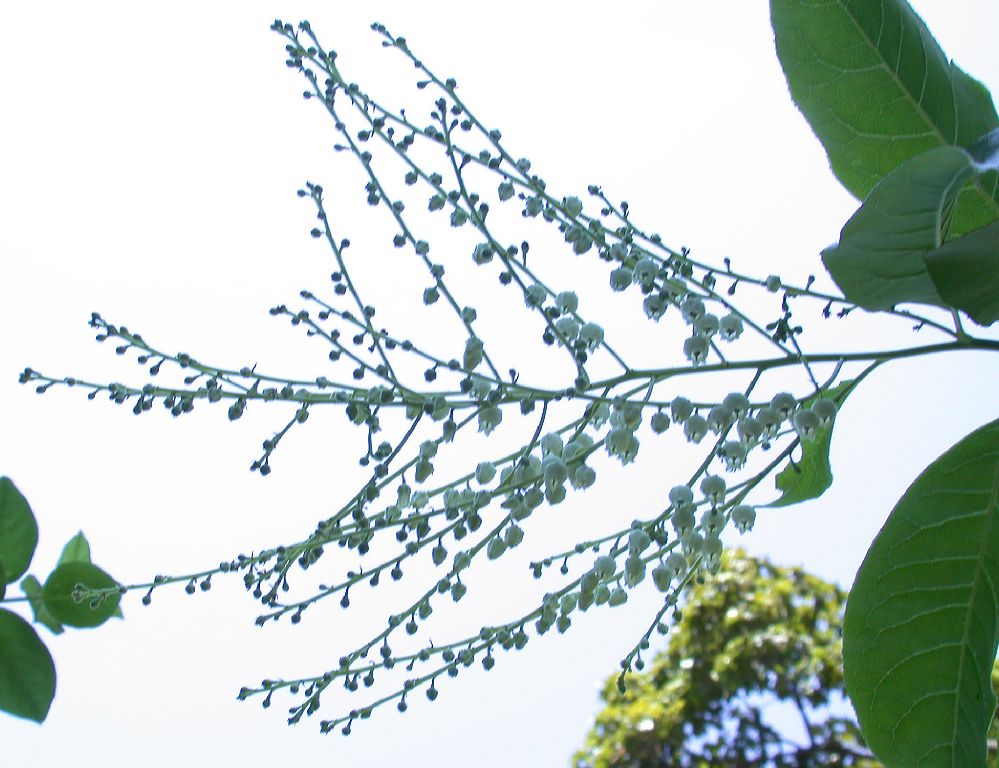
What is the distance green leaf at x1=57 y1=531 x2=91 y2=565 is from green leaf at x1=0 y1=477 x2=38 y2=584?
0.15 metres

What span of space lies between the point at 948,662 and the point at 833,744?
2.33 meters

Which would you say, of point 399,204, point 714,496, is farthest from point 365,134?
point 714,496

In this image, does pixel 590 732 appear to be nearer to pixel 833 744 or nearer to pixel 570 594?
pixel 833 744

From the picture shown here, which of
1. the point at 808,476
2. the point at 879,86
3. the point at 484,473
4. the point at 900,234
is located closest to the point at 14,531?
the point at 484,473

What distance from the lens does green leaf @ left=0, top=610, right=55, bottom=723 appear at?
1.33 metres

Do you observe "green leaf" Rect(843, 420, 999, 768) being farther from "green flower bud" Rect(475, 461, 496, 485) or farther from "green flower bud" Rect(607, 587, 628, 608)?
"green flower bud" Rect(475, 461, 496, 485)

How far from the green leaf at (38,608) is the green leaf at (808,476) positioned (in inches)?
42.7

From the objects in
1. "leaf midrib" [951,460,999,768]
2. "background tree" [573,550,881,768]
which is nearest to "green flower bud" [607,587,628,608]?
"leaf midrib" [951,460,999,768]

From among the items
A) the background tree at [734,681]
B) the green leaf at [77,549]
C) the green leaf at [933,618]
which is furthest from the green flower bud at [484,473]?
the background tree at [734,681]

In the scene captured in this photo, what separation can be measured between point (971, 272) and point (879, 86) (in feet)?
1.44

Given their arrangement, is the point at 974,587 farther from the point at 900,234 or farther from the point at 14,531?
the point at 14,531

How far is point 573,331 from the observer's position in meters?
1.06

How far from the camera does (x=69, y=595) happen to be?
142cm

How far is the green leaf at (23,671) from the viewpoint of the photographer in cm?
133
